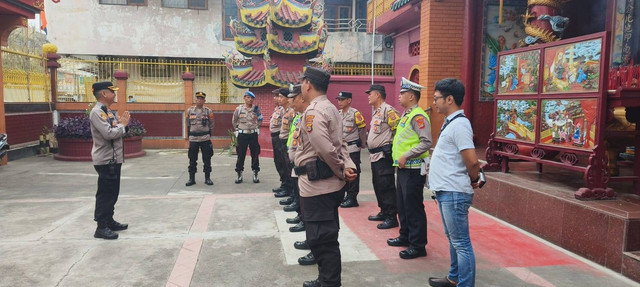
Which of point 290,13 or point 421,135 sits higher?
point 290,13

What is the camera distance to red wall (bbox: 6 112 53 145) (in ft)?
35.5

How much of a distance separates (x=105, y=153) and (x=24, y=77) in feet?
30.2

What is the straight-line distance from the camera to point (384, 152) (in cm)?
494

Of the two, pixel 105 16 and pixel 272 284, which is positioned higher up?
pixel 105 16

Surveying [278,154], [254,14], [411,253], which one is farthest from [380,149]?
[254,14]

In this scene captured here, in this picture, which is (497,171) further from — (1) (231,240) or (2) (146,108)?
(2) (146,108)

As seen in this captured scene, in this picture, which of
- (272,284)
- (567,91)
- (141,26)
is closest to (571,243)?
(567,91)

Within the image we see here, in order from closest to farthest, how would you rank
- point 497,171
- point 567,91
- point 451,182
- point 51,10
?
point 451,182 < point 567,91 < point 497,171 < point 51,10

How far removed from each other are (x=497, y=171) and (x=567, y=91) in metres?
1.72

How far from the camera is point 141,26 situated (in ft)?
58.5

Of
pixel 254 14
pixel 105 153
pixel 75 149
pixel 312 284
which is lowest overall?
pixel 312 284

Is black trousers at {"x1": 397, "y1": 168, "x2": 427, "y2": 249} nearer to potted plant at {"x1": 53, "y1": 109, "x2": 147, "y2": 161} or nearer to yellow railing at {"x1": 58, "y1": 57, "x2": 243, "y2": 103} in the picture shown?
potted plant at {"x1": 53, "y1": 109, "x2": 147, "y2": 161}

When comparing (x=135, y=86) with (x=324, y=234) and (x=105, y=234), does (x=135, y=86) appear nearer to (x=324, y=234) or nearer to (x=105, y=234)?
(x=105, y=234)

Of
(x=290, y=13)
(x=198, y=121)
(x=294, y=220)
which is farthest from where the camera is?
(x=290, y=13)
